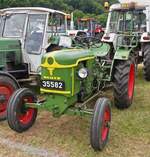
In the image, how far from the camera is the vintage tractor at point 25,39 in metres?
7.47

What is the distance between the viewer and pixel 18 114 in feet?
17.5

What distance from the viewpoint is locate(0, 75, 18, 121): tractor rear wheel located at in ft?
Result: 20.0

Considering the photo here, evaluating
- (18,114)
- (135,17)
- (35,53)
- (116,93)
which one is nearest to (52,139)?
(18,114)

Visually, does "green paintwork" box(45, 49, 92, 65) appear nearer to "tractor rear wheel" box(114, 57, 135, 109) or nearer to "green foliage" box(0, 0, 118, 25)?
"tractor rear wheel" box(114, 57, 135, 109)

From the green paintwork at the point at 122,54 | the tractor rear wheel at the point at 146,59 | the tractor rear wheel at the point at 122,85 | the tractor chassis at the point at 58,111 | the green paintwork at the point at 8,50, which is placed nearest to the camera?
the tractor chassis at the point at 58,111

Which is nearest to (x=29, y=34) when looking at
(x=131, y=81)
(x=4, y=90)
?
(x=4, y=90)

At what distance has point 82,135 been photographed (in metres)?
5.37

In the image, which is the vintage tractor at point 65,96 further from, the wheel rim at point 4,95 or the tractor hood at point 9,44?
the tractor hood at point 9,44

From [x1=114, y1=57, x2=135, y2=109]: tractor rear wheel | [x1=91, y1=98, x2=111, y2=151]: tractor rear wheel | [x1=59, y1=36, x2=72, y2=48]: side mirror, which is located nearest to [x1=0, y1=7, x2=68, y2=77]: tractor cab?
[x1=59, y1=36, x2=72, y2=48]: side mirror

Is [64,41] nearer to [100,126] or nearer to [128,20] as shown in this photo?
[128,20]

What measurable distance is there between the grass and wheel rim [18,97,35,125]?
0.19 metres

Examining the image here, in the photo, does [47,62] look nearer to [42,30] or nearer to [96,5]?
[42,30]

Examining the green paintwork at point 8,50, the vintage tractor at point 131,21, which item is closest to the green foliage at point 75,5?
the vintage tractor at point 131,21

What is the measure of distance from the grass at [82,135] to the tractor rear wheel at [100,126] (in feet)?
0.45
